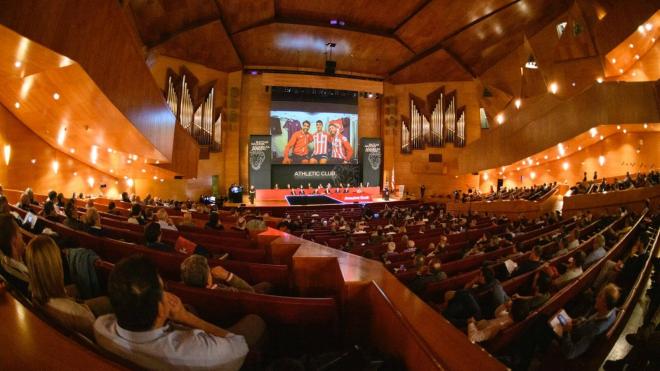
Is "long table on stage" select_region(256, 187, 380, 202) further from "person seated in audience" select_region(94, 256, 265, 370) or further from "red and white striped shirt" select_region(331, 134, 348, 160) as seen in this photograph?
"person seated in audience" select_region(94, 256, 265, 370)

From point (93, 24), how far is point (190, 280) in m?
4.36

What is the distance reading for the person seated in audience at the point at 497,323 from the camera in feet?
7.05

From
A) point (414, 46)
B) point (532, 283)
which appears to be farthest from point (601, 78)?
point (532, 283)

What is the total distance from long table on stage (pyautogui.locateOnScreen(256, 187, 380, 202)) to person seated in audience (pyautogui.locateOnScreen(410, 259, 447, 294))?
13453 mm

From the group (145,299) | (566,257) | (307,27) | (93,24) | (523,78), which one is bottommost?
(566,257)

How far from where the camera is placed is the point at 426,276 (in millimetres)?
3260

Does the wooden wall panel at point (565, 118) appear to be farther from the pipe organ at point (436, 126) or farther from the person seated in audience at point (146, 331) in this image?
the person seated in audience at point (146, 331)

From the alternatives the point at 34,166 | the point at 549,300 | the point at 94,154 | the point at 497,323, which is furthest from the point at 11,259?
the point at 94,154

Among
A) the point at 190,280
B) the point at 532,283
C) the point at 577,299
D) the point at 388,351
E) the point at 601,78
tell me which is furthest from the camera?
the point at 601,78

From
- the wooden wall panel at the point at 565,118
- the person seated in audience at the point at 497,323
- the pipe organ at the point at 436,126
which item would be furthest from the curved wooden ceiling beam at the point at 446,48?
the person seated in audience at the point at 497,323

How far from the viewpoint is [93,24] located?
4445 millimetres

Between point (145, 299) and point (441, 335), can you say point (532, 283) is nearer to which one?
point (441, 335)

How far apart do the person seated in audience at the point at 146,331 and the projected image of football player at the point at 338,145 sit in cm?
1798

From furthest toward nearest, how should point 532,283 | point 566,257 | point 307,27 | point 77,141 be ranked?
point 307,27, point 77,141, point 566,257, point 532,283
